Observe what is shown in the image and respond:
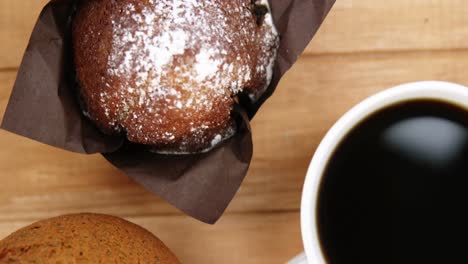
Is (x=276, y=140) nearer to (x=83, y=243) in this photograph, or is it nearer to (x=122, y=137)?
(x=122, y=137)

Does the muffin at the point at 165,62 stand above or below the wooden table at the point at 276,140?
above

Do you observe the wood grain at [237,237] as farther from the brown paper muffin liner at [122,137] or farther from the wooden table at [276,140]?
the brown paper muffin liner at [122,137]

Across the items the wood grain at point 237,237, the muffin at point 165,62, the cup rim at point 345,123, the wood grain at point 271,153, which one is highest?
the muffin at point 165,62

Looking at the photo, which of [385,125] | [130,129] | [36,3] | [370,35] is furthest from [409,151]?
[36,3]

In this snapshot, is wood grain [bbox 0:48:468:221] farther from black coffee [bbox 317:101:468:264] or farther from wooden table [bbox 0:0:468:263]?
black coffee [bbox 317:101:468:264]

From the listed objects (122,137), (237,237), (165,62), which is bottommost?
(237,237)

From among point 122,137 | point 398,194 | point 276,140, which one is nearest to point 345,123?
point 398,194

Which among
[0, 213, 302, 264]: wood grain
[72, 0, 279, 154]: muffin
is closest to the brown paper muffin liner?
[72, 0, 279, 154]: muffin

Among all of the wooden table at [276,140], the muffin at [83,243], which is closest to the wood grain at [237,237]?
the wooden table at [276,140]
